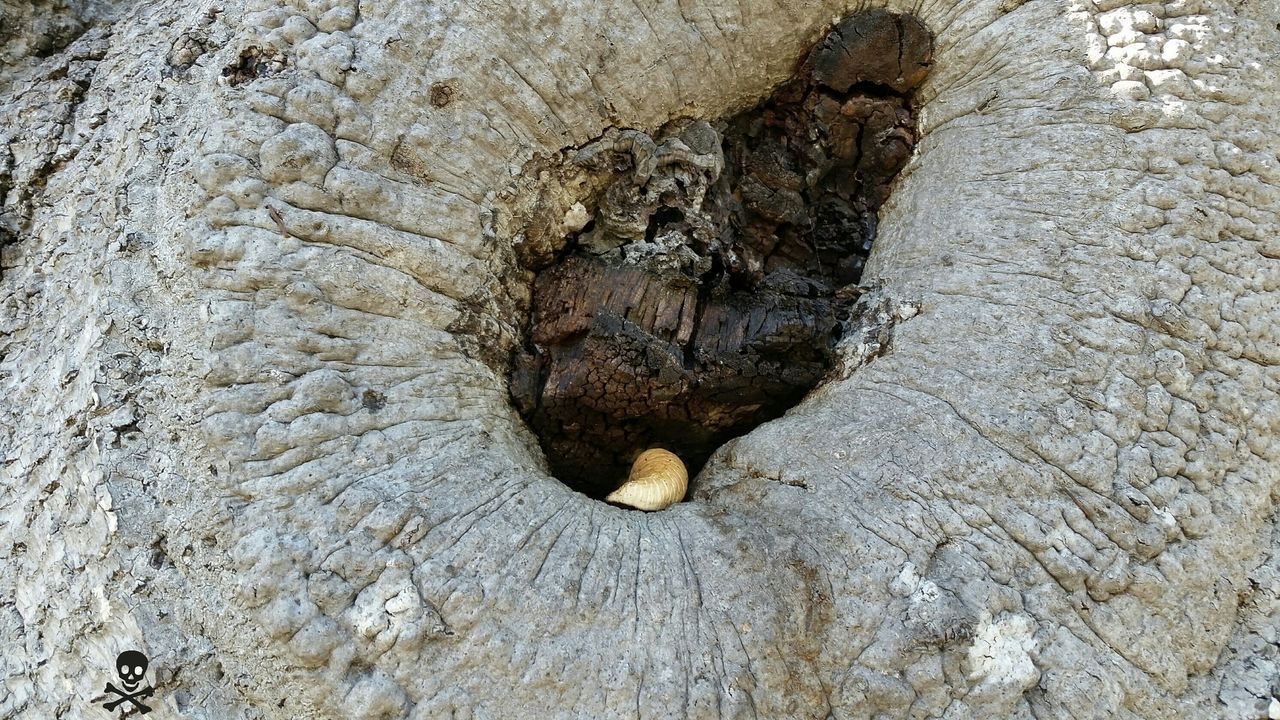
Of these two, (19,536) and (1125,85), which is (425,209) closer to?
(19,536)

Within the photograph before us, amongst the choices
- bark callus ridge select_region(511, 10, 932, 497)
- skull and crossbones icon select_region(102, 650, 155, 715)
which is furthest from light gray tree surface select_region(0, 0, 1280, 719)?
bark callus ridge select_region(511, 10, 932, 497)

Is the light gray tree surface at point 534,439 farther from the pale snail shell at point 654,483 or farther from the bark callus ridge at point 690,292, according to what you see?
the bark callus ridge at point 690,292

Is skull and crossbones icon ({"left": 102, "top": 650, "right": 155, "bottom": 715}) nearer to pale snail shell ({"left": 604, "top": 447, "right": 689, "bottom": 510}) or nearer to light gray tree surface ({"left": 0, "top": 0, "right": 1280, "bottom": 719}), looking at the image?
light gray tree surface ({"left": 0, "top": 0, "right": 1280, "bottom": 719})

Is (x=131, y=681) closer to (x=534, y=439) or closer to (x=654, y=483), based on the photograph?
(x=534, y=439)

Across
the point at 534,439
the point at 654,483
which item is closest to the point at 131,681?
the point at 534,439

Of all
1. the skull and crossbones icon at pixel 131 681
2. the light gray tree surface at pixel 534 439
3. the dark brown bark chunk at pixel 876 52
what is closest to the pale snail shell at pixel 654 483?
the light gray tree surface at pixel 534 439

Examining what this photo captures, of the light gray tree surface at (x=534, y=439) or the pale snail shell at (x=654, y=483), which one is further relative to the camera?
the pale snail shell at (x=654, y=483)
